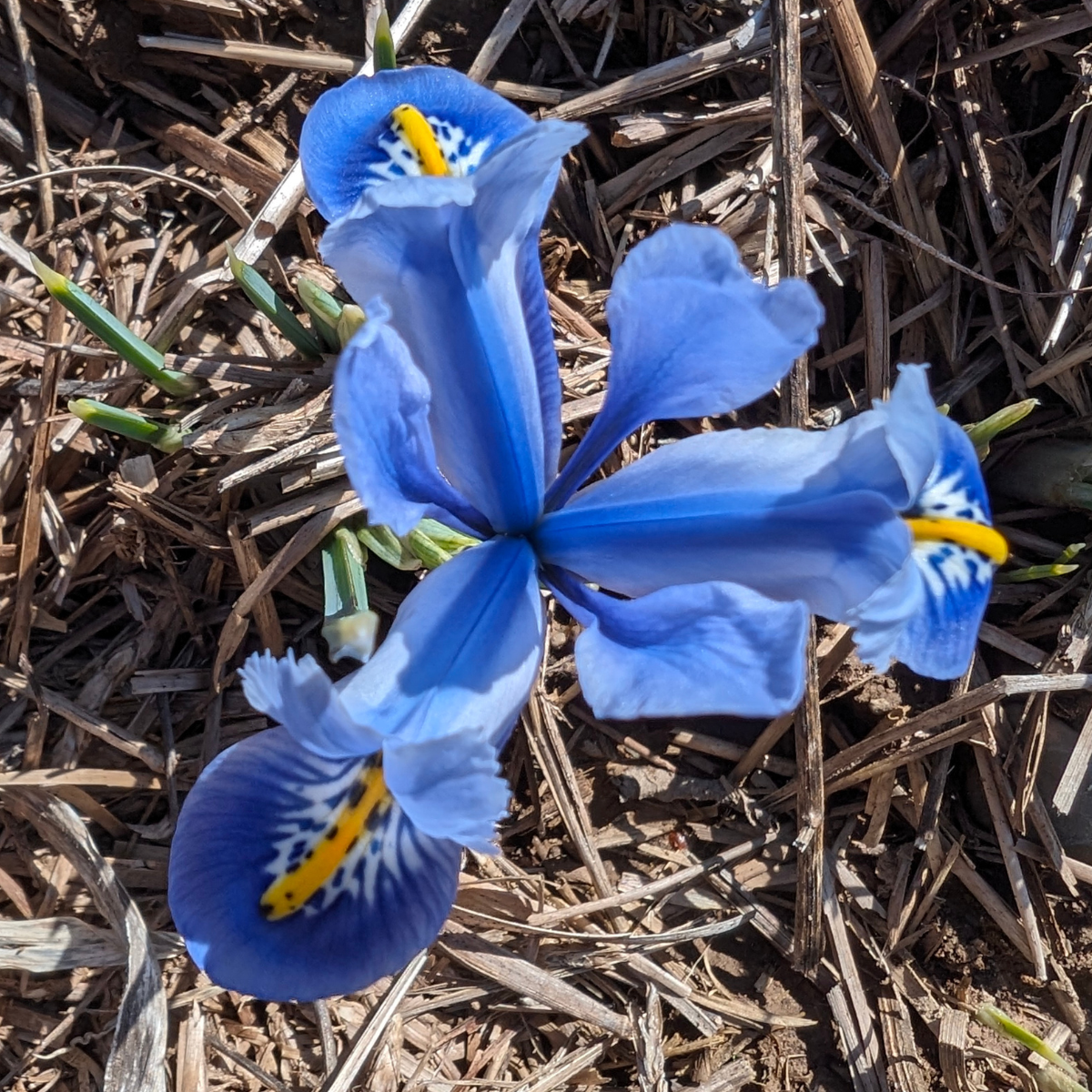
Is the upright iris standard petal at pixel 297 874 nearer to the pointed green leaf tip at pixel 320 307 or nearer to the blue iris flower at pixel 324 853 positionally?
the blue iris flower at pixel 324 853

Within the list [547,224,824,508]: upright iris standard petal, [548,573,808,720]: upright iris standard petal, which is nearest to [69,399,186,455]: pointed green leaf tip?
[547,224,824,508]: upright iris standard petal

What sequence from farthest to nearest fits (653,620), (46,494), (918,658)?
(46,494)
(918,658)
(653,620)

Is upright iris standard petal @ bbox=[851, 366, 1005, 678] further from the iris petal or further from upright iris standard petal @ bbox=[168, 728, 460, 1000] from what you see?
upright iris standard petal @ bbox=[168, 728, 460, 1000]

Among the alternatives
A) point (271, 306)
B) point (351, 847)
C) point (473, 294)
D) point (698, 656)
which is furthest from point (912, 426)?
point (271, 306)

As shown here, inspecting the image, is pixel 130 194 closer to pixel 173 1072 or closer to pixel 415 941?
pixel 415 941

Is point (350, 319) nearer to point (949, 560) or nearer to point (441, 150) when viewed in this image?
point (441, 150)

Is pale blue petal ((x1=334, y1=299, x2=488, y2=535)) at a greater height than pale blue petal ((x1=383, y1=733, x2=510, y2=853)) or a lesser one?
greater

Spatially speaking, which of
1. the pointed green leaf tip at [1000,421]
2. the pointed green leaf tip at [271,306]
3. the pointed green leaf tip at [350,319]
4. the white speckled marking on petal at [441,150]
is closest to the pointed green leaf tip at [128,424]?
the pointed green leaf tip at [271,306]

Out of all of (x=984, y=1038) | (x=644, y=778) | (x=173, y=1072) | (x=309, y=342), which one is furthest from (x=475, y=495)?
(x=984, y=1038)
